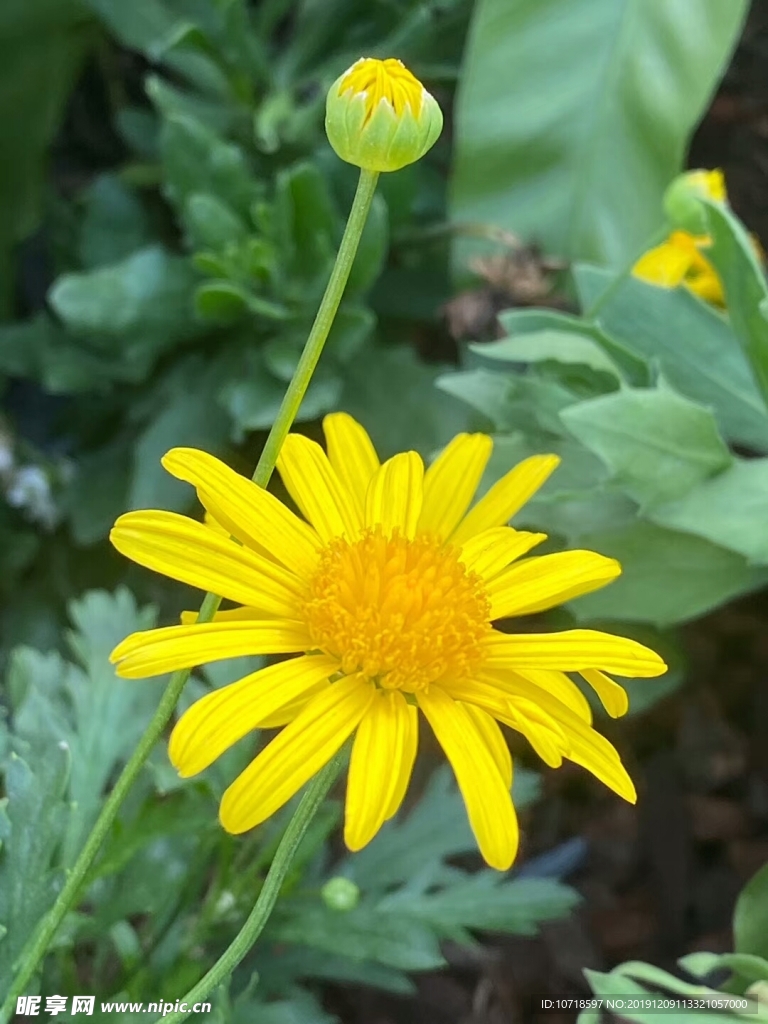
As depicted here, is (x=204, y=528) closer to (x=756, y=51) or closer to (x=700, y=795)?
(x=700, y=795)

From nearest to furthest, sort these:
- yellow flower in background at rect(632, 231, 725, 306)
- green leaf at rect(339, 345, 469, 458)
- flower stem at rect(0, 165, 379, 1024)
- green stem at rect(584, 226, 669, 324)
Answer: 1. flower stem at rect(0, 165, 379, 1024)
2. green stem at rect(584, 226, 669, 324)
3. yellow flower in background at rect(632, 231, 725, 306)
4. green leaf at rect(339, 345, 469, 458)

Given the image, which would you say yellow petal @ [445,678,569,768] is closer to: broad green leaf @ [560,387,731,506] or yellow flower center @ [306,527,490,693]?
yellow flower center @ [306,527,490,693]

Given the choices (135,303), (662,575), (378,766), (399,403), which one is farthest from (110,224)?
(378,766)

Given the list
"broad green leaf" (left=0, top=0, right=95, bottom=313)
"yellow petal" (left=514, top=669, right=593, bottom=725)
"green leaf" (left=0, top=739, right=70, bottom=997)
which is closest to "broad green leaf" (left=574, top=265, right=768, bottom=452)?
"yellow petal" (left=514, top=669, right=593, bottom=725)

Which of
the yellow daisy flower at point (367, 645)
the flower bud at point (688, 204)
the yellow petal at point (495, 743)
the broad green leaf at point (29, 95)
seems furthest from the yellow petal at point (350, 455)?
the broad green leaf at point (29, 95)

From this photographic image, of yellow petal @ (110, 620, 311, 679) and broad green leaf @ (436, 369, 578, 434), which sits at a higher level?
broad green leaf @ (436, 369, 578, 434)

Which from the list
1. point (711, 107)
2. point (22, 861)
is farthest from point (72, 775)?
point (711, 107)
